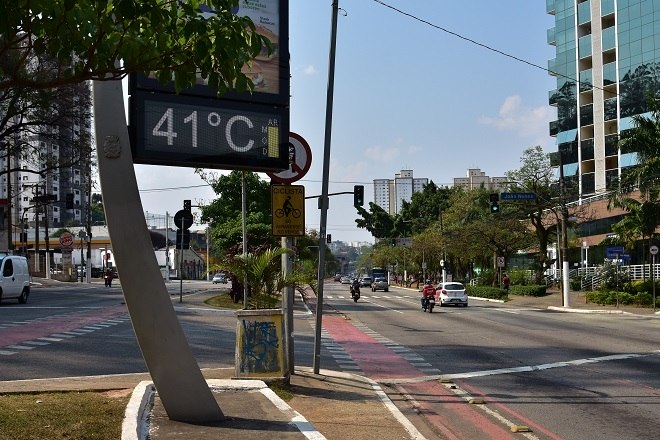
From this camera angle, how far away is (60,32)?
5.87 metres

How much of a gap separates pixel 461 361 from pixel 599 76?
61.1 metres

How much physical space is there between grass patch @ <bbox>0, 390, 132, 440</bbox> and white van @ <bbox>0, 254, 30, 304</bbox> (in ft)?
75.4

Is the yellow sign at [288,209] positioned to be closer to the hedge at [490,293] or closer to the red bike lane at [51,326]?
the red bike lane at [51,326]

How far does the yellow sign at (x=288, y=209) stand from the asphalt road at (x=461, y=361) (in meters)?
3.09

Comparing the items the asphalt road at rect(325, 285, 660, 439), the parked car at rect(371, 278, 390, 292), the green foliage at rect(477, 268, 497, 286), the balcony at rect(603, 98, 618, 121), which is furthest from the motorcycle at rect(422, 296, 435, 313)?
the balcony at rect(603, 98, 618, 121)

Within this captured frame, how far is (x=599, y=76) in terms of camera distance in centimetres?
7044

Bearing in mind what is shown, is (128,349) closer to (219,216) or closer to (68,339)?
(68,339)

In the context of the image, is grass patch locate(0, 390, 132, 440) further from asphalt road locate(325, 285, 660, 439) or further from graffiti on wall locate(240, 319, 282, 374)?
asphalt road locate(325, 285, 660, 439)

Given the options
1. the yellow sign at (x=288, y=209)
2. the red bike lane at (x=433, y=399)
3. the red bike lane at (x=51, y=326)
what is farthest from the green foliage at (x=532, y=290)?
the yellow sign at (x=288, y=209)

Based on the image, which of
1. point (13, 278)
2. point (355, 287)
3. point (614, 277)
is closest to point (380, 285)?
point (355, 287)

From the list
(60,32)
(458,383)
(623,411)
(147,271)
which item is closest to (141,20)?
(60,32)

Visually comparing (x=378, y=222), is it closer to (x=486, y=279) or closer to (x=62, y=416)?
(x=486, y=279)

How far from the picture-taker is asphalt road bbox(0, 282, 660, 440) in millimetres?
9758

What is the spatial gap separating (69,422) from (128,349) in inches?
361
